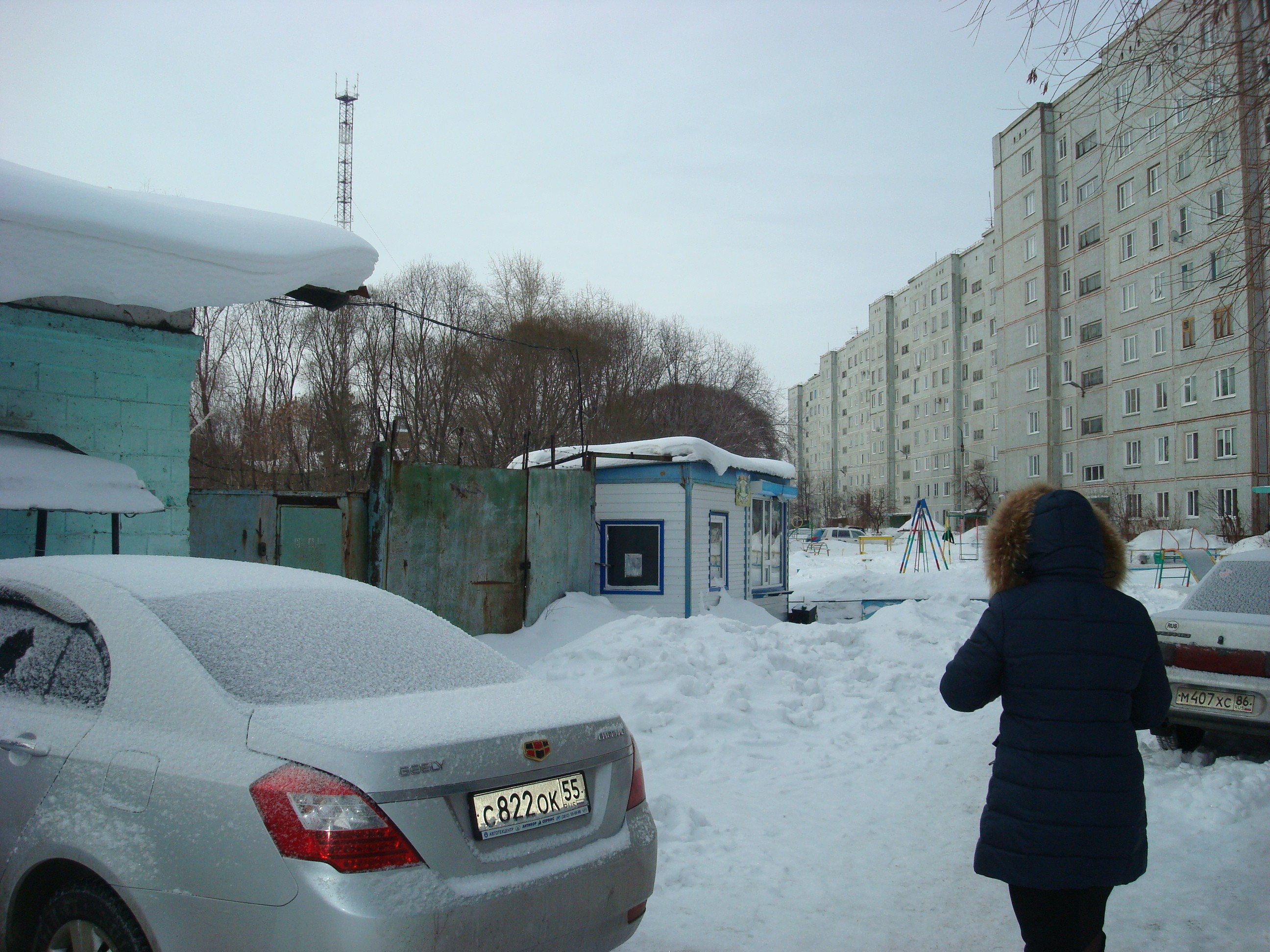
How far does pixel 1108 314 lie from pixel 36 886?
160 ft

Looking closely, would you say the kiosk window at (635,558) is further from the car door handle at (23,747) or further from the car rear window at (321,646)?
the car door handle at (23,747)

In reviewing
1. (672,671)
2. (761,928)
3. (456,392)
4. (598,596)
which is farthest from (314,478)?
(761,928)

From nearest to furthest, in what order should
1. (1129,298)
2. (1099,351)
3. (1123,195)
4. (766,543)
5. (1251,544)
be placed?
(766,543) → (1251,544) → (1123,195) → (1129,298) → (1099,351)

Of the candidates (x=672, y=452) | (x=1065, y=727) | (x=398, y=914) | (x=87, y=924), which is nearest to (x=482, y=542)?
(x=672, y=452)

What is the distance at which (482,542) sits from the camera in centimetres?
1109

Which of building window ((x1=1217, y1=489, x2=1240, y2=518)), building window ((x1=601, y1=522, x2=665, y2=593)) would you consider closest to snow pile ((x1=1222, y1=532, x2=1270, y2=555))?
building window ((x1=1217, y1=489, x2=1240, y2=518))

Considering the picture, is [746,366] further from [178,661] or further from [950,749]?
[178,661]

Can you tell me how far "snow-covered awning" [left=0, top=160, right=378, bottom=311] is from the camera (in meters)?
5.84

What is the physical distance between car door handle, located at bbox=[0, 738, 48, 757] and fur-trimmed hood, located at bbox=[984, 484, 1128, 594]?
3.04 metres

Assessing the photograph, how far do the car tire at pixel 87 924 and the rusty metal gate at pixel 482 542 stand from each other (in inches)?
281

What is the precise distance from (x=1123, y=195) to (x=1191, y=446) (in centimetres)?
1225

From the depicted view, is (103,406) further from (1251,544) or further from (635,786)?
(1251,544)

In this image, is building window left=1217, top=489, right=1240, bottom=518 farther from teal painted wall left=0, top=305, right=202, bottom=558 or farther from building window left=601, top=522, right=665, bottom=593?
teal painted wall left=0, top=305, right=202, bottom=558

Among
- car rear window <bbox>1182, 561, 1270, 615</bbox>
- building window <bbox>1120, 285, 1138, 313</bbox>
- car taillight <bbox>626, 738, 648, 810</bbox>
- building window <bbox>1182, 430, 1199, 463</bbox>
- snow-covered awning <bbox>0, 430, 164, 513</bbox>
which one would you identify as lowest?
car taillight <bbox>626, 738, 648, 810</bbox>
